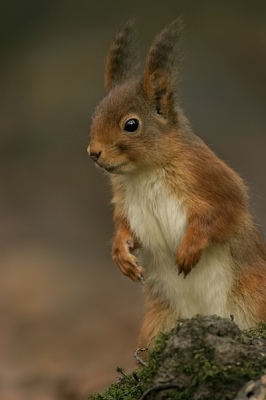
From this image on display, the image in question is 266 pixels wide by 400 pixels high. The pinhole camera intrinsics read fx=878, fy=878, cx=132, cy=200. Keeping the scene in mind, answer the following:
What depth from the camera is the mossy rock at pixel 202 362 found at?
245cm

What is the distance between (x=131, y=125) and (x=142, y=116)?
8 centimetres

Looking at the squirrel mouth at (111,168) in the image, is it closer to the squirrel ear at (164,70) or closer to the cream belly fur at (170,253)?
the cream belly fur at (170,253)

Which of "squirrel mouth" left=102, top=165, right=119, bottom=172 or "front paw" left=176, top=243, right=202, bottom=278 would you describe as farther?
"front paw" left=176, top=243, right=202, bottom=278

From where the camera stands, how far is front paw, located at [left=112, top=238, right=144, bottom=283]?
12.0 ft

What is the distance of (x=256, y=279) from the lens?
3857 millimetres

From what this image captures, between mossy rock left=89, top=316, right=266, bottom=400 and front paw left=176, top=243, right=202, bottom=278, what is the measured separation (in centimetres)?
98

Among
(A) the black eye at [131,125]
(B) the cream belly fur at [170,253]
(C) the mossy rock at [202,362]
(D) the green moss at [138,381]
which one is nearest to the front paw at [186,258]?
(B) the cream belly fur at [170,253]

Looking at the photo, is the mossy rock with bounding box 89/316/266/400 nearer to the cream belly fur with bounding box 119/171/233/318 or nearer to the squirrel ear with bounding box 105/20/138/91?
the cream belly fur with bounding box 119/171/233/318

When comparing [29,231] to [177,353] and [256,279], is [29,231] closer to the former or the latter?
[256,279]

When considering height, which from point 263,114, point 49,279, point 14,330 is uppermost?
point 263,114

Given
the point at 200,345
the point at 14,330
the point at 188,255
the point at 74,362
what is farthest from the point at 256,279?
the point at 14,330

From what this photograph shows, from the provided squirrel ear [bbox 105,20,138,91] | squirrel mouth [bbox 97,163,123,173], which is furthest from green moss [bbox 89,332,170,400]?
squirrel ear [bbox 105,20,138,91]

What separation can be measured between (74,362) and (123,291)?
949mm

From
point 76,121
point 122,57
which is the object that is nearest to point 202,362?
point 122,57
